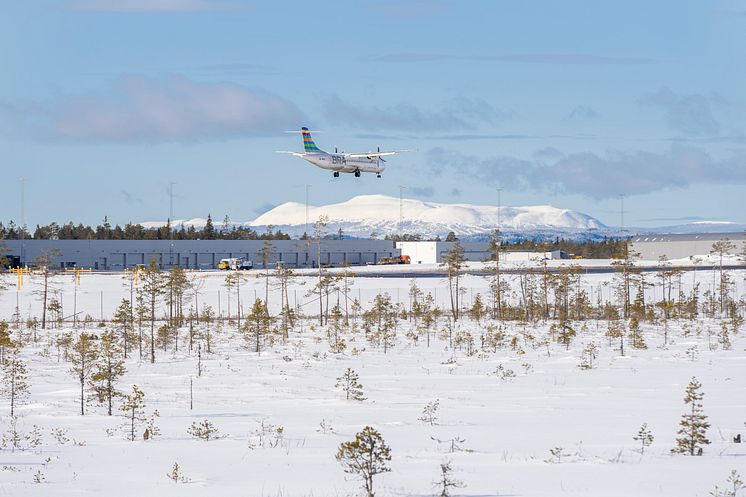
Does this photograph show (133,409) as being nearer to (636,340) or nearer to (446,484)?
(446,484)

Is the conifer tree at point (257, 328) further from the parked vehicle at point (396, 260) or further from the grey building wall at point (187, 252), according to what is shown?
the parked vehicle at point (396, 260)

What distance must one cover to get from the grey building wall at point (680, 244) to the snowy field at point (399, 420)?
100 metres

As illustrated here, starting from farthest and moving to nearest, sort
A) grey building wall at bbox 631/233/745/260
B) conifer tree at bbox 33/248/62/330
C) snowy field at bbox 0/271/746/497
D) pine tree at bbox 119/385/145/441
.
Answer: grey building wall at bbox 631/233/745/260 → conifer tree at bbox 33/248/62/330 → pine tree at bbox 119/385/145/441 → snowy field at bbox 0/271/746/497

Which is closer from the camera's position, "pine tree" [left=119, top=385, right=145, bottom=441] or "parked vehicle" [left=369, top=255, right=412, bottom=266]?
"pine tree" [left=119, top=385, right=145, bottom=441]

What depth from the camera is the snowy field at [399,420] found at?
15273mm

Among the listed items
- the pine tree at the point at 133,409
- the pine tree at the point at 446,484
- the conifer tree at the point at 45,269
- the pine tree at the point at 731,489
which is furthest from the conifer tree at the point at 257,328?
the pine tree at the point at 731,489

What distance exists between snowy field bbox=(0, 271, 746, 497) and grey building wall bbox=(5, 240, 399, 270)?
266 feet

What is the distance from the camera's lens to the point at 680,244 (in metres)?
144

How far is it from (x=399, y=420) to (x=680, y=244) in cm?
12918

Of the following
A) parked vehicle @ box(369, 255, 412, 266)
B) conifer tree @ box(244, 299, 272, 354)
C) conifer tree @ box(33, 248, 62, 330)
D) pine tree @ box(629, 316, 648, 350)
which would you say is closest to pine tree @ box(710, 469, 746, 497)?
pine tree @ box(629, 316, 648, 350)

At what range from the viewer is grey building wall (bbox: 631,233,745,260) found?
140625mm

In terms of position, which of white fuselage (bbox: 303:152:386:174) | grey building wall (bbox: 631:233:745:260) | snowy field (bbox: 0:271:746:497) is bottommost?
snowy field (bbox: 0:271:746:497)

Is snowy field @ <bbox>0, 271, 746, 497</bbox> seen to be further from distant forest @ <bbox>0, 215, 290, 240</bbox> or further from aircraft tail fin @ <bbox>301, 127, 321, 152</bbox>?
distant forest @ <bbox>0, 215, 290, 240</bbox>

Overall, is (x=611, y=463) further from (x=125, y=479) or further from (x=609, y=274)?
(x=609, y=274)
